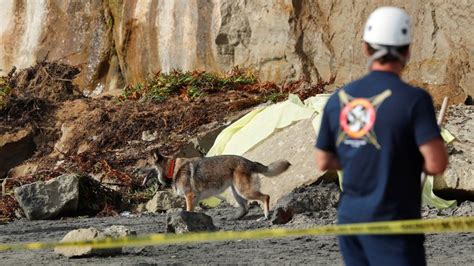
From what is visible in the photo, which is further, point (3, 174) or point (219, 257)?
point (3, 174)

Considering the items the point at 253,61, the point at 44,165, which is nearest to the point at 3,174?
the point at 44,165

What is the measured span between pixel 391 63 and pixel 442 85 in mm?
12986

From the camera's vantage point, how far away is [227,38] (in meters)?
21.5

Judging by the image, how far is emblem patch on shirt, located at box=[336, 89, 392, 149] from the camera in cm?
549

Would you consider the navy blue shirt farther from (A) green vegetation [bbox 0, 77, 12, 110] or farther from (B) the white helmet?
(A) green vegetation [bbox 0, 77, 12, 110]

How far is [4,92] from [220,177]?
9086 millimetres

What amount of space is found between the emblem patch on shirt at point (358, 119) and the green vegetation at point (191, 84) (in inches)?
580

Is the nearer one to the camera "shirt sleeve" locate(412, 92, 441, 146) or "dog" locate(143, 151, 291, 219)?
"shirt sleeve" locate(412, 92, 441, 146)

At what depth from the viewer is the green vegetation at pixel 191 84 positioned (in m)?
20.6

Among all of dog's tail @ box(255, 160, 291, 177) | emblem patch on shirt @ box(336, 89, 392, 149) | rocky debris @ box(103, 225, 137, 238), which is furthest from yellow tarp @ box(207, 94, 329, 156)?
emblem patch on shirt @ box(336, 89, 392, 149)

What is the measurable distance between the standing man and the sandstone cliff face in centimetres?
1263

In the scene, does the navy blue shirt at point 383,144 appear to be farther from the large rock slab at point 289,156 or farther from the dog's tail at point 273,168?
the large rock slab at point 289,156

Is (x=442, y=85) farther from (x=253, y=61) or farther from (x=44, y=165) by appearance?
(x=44, y=165)

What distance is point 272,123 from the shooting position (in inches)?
659
